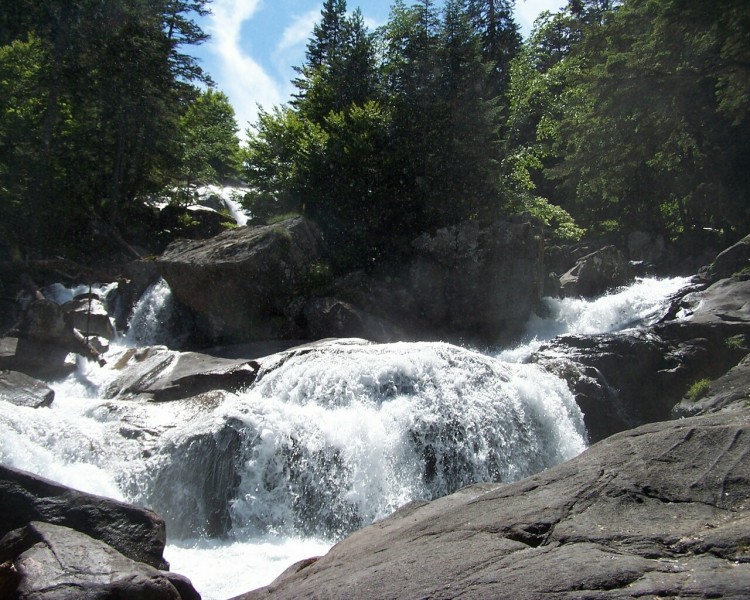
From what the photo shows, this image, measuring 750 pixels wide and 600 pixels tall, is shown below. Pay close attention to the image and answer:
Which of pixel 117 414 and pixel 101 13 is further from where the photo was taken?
pixel 101 13

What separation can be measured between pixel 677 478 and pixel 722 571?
1125mm

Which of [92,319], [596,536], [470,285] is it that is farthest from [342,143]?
[596,536]

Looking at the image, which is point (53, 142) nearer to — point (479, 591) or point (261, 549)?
point (261, 549)

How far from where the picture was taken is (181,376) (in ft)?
40.1

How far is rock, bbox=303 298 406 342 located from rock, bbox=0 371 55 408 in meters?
6.05

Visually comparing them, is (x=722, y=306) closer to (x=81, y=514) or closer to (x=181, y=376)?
(x=181, y=376)

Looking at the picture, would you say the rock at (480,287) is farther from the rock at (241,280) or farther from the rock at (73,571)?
the rock at (73,571)

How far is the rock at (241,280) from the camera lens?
1619 centimetres

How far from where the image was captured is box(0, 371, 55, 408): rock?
11.6 m

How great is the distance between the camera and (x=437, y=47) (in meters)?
20.2

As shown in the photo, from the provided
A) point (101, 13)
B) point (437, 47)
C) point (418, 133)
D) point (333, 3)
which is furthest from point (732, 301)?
point (333, 3)

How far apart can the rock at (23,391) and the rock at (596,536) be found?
317 inches

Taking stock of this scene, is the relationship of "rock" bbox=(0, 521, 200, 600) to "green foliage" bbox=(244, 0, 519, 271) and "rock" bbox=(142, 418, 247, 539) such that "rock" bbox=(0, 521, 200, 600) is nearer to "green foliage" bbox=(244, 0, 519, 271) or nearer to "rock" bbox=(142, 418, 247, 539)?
"rock" bbox=(142, 418, 247, 539)

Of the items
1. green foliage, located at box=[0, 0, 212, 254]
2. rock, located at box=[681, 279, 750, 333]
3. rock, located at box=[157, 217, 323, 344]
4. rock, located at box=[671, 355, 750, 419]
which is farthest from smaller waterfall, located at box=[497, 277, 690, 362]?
green foliage, located at box=[0, 0, 212, 254]
